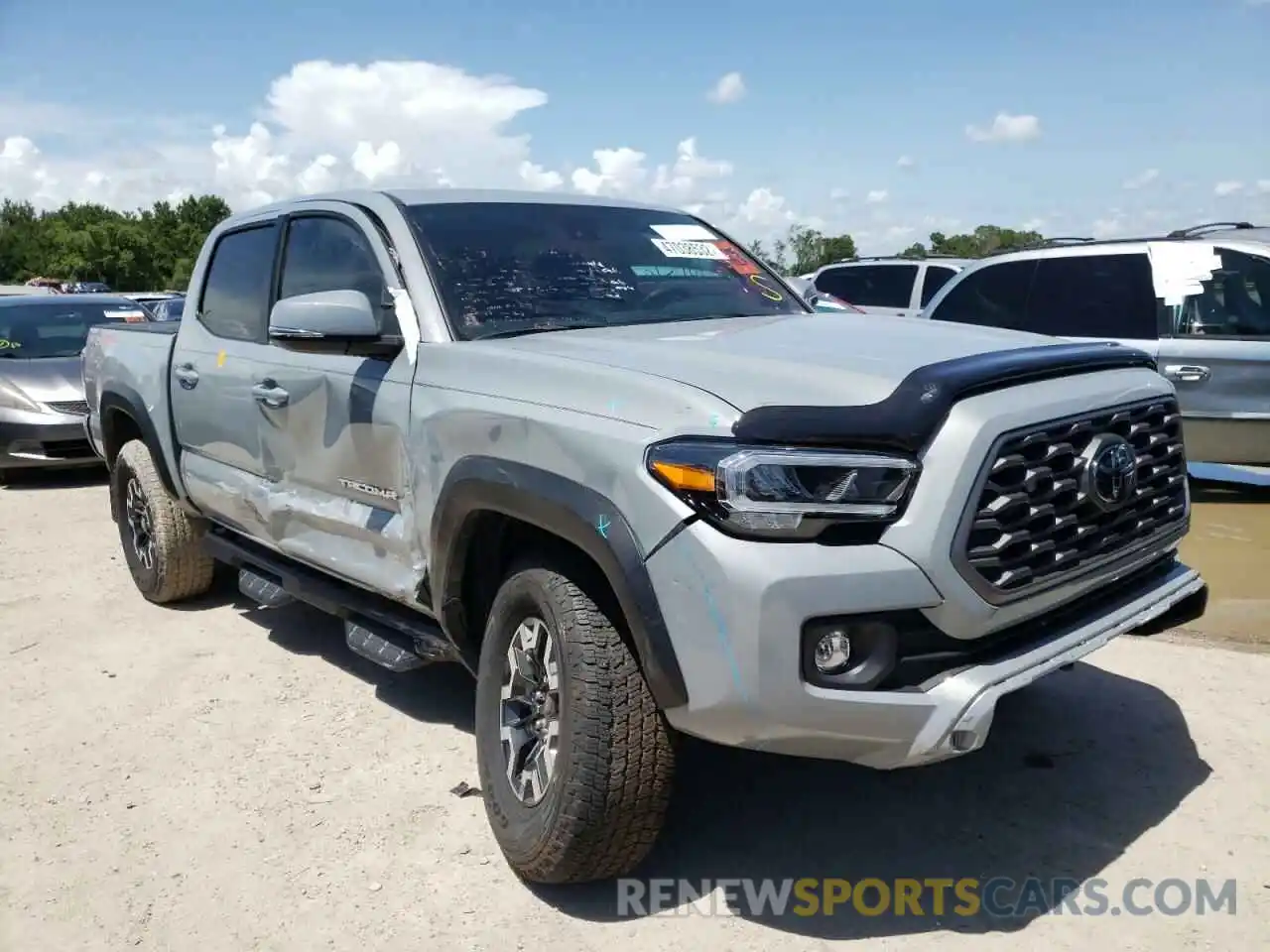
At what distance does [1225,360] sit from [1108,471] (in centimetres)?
478

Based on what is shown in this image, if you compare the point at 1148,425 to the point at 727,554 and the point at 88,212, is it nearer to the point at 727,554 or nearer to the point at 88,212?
the point at 727,554

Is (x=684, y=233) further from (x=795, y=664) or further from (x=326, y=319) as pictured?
(x=795, y=664)

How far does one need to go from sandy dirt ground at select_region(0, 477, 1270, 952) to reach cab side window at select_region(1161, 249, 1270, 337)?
3055 mm

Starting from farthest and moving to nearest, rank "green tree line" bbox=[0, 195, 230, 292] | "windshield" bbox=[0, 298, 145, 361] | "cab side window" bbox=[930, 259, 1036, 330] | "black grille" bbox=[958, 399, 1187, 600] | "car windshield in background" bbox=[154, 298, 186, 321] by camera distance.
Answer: "green tree line" bbox=[0, 195, 230, 292], "car windshield in background" bbox=[154, 298, 186, 321], "windshield" bbox=[0, 298, 145, 361], "cab side window" bbox=[930, 259, 1036, 330], "black grille" bbox=[958, 399, 1187, 600]

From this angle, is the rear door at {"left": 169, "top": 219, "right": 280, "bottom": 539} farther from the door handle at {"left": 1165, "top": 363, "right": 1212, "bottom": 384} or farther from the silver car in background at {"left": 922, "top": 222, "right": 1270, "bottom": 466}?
the door handle at {"left": 1165, "top": 363, "right": 1212, "bottom": 384}

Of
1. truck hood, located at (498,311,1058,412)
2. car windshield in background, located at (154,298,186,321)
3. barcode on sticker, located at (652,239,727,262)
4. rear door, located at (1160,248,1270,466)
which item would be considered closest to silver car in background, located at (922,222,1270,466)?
rear door, located at (1160,248,1270,466)

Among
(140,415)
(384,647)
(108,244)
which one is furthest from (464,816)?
(108,244)

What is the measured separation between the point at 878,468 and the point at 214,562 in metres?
4.21

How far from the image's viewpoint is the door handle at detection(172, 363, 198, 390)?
4.89m

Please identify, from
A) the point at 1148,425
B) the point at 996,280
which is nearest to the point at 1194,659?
the point at 1148,425

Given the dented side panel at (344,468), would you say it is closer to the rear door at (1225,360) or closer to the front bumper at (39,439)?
the rear door at (1225,360)

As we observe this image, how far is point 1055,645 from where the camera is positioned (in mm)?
2676

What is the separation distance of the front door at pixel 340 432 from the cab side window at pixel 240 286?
174 millimetres

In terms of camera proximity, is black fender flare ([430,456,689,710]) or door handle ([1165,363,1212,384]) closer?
black fender flare ([430,456,689,710])
